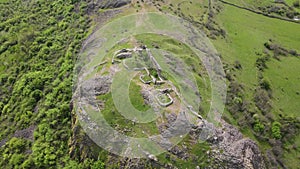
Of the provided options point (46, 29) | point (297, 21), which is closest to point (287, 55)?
point (297, 21)

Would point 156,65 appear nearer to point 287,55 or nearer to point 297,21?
point 287,55

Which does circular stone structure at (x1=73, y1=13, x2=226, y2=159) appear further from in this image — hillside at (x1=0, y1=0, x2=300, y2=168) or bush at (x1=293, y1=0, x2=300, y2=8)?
bush at (x1=293, y1=0, x2=300, y2=8)

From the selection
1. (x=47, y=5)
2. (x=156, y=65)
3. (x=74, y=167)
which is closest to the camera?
(x=74, y=167)

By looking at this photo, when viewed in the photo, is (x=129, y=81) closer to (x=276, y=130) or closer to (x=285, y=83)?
(x=276, y=130)

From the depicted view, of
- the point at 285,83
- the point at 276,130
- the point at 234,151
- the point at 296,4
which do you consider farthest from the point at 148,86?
the point at 296,4

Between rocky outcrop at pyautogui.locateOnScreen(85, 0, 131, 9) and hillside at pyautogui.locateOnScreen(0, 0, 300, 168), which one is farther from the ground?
rocky outcrop at pyautogui.locateOnScreen(85, 0, 131, 9)

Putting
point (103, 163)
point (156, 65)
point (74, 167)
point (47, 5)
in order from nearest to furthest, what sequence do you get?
point (103, 163), point (74, 167), point (156, 65), point (47, 5)

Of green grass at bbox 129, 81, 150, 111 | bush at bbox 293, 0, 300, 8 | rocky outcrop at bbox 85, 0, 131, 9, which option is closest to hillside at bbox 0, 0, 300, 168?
green grass at bbox 129, 81, 150, 111
